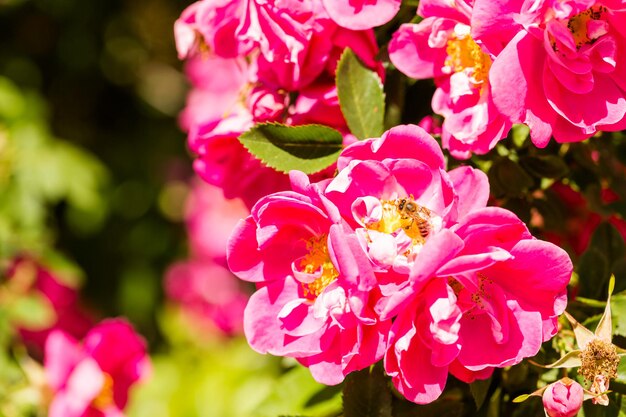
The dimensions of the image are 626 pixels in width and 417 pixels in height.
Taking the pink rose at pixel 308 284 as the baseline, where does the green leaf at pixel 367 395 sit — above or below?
below

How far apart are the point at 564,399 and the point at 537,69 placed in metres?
0.35

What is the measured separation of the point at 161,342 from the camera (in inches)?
111

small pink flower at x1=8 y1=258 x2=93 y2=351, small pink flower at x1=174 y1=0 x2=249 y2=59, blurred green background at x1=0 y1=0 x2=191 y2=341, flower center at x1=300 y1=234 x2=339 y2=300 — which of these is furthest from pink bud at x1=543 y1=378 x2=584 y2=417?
blurred green background at x1=0 y1=0 x2=191 y2=341

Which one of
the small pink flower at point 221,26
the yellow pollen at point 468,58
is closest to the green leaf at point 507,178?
the yellow pollen at point 468,58

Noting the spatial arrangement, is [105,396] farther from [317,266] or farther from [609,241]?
[609,241]

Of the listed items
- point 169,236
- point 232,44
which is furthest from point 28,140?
point 232,44

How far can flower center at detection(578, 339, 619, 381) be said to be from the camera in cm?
85

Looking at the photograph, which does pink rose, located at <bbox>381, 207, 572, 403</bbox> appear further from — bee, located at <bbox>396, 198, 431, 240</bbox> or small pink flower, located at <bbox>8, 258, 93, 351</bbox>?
small pink flower, located at <bbox>8, 258, 93, 351</bbox>

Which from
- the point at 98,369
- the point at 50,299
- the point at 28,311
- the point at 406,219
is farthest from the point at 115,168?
the point at 406,219


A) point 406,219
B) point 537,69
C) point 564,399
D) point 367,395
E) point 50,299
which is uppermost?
point 537,69

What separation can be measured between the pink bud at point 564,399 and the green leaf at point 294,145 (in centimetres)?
38

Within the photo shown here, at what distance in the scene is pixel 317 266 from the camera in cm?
97

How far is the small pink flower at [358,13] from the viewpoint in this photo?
3.24ft

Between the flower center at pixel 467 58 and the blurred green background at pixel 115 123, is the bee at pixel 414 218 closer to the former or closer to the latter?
the flower center at pixel 467 58
